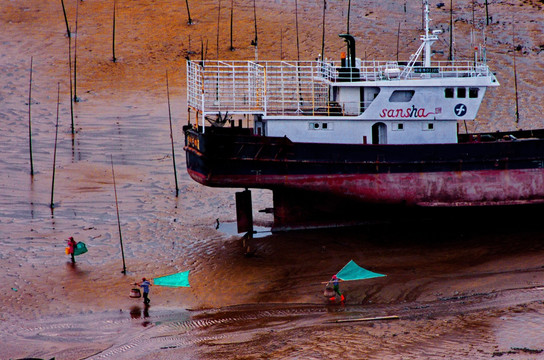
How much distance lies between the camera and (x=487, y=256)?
23.5 metres

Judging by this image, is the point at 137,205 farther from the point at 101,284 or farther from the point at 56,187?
the point at 101,284

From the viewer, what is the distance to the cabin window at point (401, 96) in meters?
25.5

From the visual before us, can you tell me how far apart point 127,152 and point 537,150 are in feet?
52.3

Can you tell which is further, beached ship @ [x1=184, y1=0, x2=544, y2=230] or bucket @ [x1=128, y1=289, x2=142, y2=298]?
beached ship @ [x1=184, y1=0, x2=544, y2=230]

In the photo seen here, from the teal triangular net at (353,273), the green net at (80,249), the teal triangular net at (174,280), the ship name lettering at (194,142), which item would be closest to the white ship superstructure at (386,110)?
the ship name lettering at (194,142)

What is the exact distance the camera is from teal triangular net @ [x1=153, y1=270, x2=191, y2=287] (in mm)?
21156

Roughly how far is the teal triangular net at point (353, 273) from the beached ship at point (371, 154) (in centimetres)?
411

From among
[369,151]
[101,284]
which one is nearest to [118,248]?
[101,284]

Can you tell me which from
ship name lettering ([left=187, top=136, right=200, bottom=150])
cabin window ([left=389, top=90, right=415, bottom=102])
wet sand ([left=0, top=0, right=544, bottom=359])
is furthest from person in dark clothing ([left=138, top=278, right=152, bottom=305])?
cabin window ([left=389, top=90, right=415, bottom=102])

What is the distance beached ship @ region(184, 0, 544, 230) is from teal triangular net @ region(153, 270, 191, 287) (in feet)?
14.0

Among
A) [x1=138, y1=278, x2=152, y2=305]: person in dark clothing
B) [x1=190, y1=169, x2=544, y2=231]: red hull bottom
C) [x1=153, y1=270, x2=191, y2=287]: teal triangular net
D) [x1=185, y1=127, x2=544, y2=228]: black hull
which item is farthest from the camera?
[x1=190, y1=169, x2=544, y2=231]: red hull bottom

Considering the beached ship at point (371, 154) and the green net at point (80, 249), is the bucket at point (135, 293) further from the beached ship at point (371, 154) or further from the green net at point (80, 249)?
the beached ship at point (371, 154)

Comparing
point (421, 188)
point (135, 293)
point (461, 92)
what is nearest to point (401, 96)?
point (461, 92)

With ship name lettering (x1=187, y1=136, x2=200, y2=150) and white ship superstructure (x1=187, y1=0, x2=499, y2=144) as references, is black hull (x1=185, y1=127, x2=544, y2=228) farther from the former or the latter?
white ship superstructure (x1=187, y1=0, x2=499, y2=144)
